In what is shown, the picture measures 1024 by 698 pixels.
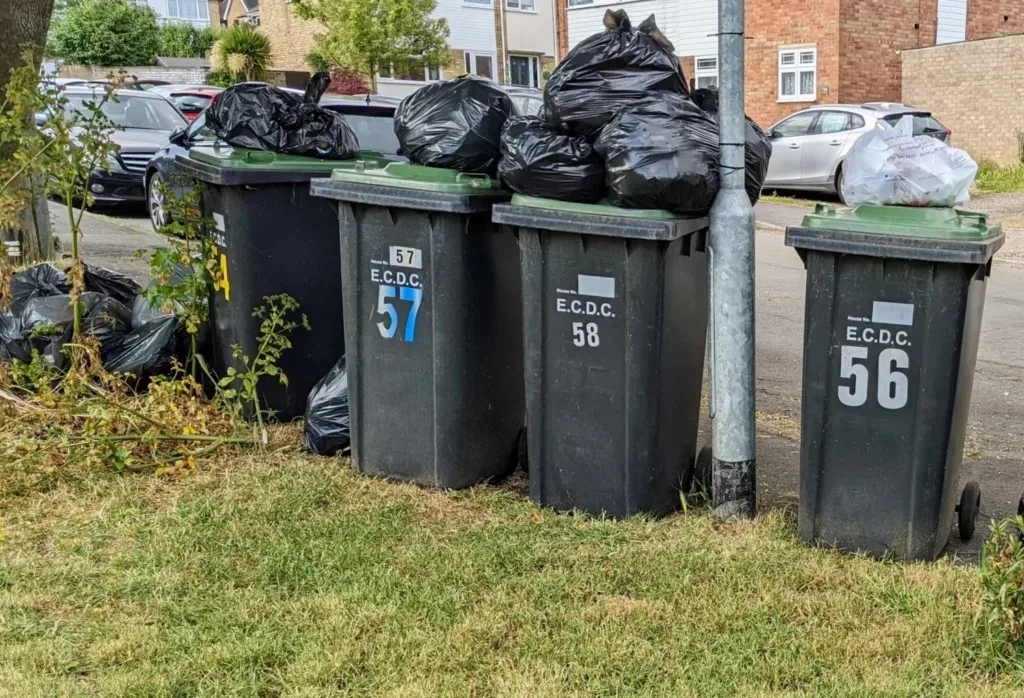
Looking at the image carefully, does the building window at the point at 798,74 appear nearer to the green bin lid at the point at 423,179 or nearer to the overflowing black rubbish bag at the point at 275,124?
the overflowing black rubbish bag at the point at 275,124

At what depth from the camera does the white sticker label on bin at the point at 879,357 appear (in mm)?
3488

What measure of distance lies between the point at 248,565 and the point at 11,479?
4.56 feet

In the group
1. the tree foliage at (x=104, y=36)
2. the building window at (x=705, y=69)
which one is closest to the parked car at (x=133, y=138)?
the building window at (x=705, y=69)

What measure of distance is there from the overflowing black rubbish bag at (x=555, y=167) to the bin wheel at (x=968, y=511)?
1.67 metres

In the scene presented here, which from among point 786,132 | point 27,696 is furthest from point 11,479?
point 786,132

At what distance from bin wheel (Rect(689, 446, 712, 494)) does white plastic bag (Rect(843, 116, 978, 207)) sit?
1175mm

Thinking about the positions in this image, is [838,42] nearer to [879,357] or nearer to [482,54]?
[482,54]

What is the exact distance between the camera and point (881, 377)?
11.6 feet

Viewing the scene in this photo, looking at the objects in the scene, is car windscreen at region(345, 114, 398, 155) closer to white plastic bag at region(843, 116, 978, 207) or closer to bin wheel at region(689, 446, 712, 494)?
bin wheel at region(689, 446, 712, 494)

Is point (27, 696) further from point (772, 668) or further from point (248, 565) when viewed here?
point (772, 668)

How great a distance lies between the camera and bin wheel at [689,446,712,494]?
14.0 feet

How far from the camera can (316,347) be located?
5285 mm

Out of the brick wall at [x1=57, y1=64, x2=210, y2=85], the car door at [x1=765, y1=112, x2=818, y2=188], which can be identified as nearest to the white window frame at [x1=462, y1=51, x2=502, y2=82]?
the brick wall at [x1=57, y1=64, x2=210, y2=85]

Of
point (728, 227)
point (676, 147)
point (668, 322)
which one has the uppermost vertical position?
point (676, 147)
